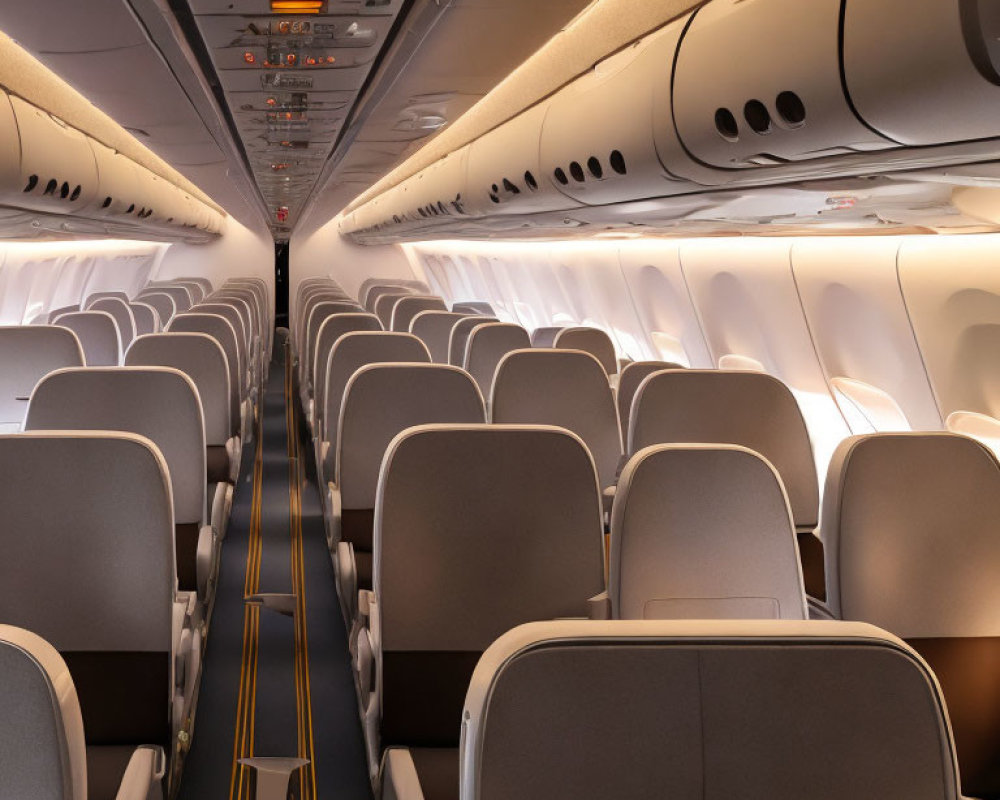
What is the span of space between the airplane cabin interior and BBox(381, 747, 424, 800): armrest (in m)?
0.01

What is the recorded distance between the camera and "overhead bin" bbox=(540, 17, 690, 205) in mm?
4035

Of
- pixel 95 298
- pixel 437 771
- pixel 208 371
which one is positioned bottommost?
pixel 437 771

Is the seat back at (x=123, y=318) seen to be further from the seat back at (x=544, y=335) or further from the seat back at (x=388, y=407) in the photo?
the seat back at (x=388, y=407)

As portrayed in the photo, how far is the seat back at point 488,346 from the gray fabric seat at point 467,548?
14.0ft

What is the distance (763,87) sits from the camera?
297 centimetres

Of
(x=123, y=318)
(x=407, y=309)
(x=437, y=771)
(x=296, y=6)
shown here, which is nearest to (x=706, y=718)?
(x=437, y=771)

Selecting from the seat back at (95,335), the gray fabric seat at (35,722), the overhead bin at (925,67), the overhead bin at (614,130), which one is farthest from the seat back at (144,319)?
the gray fabric seat at (35,722)

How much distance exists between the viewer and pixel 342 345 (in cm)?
662

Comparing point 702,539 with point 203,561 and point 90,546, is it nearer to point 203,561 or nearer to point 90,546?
point 90,546

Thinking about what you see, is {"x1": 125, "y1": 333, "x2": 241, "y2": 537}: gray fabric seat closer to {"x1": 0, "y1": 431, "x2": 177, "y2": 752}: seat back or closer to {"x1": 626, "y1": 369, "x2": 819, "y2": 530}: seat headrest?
{"x1": 626, "y1": 369, "x2": 819, "y2": 530}: seat headrest

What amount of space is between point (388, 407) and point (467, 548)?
5.45 ft

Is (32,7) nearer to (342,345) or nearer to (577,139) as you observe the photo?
(577,139)

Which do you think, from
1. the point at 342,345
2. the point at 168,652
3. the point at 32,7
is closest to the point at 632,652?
the point at 168,652

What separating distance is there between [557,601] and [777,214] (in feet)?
10.3
